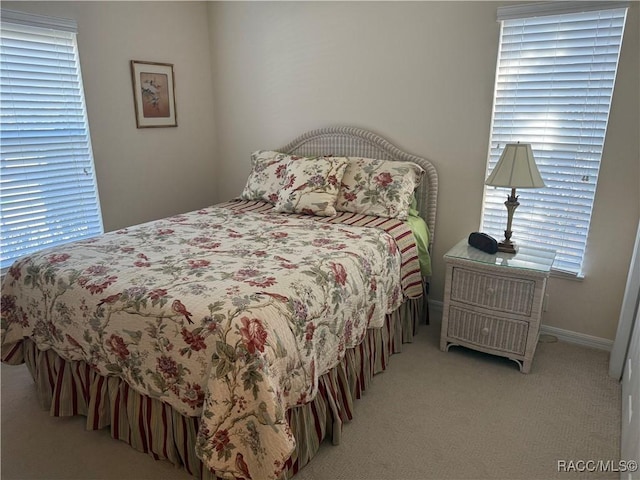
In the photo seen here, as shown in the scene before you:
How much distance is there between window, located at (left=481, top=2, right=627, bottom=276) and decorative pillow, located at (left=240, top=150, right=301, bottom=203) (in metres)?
1.42

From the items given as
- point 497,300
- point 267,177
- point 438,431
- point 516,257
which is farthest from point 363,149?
point 438,431

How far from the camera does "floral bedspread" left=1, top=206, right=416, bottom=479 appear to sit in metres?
1.47

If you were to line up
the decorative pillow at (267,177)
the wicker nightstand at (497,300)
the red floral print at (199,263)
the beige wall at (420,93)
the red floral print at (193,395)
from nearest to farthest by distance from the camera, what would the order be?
the red floral print at (193,395)
the red floral print at (199,263)
the wicker nightstand at (497,300)
the beige wall at (420,93)
the decorative pillow at (267,177)

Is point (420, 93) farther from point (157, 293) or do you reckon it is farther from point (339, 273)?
point (157, 293)

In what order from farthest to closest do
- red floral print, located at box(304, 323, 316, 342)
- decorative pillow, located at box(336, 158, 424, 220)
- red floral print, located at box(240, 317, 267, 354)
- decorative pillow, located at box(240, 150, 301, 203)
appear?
decorative pillow, located at box(240, 150, 301, 203) → decorative pillow, located at box(336, 158, 424, 220) → red floral print, located at box(304, 323, 316, 342) → red floral print, located at box(240, 317, 267, 354)

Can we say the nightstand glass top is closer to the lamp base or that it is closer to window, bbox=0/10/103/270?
the lamp base

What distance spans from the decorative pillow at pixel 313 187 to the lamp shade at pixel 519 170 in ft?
3.28

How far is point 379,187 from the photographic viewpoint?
289 cm

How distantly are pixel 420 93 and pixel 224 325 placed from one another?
86.4 inches

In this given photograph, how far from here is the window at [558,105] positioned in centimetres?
240

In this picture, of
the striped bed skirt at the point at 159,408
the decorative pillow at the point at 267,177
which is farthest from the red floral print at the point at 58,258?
the decorative pillow at the point at 267,177

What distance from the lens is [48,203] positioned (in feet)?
9.87

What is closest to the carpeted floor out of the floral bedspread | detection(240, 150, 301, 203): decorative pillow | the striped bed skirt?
the striped bed skirt

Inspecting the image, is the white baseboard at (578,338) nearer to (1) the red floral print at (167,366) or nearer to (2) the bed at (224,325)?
(2) the bed at (224,325)
